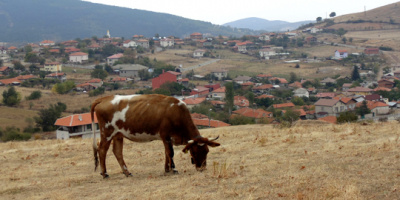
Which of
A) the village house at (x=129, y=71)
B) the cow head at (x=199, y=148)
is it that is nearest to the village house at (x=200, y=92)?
the village house at (x=129, y=71)

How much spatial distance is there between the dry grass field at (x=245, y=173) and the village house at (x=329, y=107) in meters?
44.8

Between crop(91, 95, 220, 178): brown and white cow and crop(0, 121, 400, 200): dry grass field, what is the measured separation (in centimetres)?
59

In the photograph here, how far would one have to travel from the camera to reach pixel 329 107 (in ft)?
193

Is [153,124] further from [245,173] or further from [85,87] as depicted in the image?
[85,87]

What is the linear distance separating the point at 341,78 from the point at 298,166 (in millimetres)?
82960

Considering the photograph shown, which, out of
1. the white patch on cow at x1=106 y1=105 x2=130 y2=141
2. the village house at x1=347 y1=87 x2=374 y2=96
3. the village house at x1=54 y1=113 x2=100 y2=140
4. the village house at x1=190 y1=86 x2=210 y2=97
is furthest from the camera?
the village house at x1=190 y1=86 x2=210 y2=97

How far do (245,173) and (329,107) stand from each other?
172 feet

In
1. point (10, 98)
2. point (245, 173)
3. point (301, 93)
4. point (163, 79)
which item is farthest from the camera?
point (163, 79)

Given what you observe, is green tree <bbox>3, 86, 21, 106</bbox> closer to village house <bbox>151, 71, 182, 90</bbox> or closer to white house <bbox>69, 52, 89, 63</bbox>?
village house <bbox>151, 71, 182, 90</bbox>

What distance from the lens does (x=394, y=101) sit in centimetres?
6738

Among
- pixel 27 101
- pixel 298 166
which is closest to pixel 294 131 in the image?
pixel 298 166

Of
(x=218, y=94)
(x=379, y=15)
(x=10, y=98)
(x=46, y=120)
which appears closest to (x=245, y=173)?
(x=46, y=120)

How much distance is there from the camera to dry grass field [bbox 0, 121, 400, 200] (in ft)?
25.3

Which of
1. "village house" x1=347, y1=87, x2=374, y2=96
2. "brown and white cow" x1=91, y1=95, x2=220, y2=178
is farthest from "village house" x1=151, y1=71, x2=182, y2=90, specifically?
"brown and white cow" x1=91, y1=95, x2=220, y2=178
